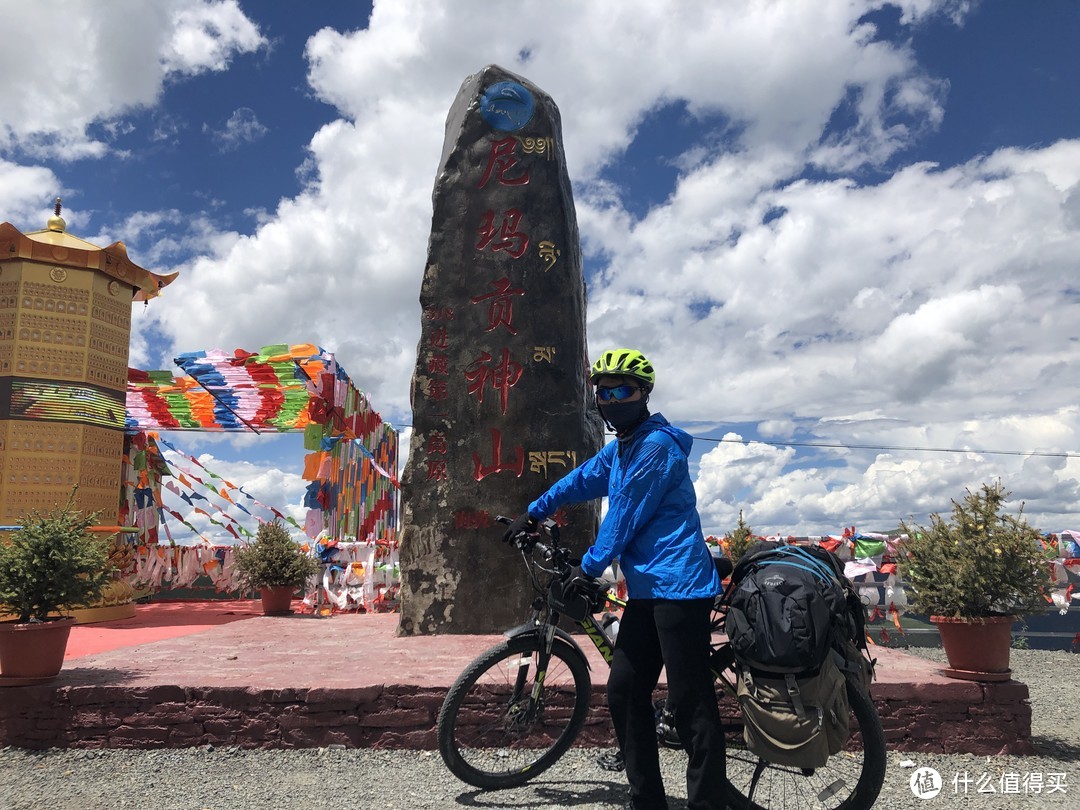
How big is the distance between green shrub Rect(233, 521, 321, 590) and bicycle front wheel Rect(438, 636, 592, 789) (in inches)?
259

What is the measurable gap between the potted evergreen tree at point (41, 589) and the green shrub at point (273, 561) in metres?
4.75

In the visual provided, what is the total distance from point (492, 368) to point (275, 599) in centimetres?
486

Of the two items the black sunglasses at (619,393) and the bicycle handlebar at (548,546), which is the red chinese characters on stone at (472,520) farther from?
the black sunglasses at (619,393)

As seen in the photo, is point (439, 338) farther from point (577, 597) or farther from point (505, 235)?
point (577, 597)

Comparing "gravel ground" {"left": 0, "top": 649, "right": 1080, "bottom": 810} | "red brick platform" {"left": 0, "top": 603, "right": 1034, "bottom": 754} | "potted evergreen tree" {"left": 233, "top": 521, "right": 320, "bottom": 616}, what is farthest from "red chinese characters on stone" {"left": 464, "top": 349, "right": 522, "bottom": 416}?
"potted evergreen tree" {"left": 233, "top": 521, "right": 320, "bottom": 616}

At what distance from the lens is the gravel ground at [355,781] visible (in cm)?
337

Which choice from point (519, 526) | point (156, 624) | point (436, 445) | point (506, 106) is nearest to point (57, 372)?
point (156, 624)

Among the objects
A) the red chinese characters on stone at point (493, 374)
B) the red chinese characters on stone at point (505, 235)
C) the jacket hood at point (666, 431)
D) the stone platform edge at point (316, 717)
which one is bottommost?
the stone platform edge at point (316, 717)

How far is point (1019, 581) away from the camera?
13.5 feet

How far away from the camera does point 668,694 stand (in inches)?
111

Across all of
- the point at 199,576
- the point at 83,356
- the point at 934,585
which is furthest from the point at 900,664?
the point at 199,576

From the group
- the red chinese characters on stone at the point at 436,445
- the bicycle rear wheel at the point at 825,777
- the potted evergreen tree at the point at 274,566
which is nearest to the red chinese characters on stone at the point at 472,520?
the red chinese characters on stone at the point at 436,445

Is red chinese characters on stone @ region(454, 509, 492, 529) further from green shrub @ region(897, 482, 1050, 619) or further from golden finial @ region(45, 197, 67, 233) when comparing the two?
golden finial @ region(45, 197, 67, 233)

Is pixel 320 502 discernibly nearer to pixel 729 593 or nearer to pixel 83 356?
pixel 83 356
